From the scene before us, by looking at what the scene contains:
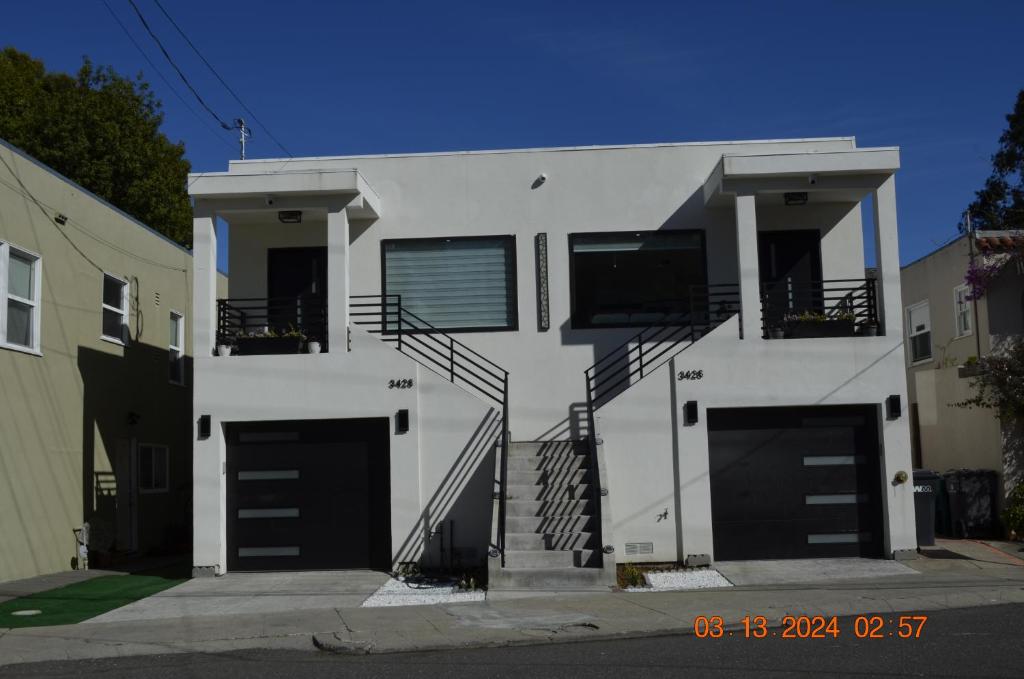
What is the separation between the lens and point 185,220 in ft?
102

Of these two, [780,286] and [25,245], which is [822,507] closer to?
[780,286]

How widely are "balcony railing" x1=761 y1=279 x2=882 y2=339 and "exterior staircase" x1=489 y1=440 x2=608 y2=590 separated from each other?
11.5 ft

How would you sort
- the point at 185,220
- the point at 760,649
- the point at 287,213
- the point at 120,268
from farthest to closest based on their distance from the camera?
the point at 185,220
the point at 120,268
the point at 287,213
the point at 760,649

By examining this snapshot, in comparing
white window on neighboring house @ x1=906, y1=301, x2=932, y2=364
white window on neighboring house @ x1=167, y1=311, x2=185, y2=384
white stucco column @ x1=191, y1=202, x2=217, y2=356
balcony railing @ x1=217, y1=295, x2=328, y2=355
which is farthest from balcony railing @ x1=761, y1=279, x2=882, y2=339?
white window on neighboring house @ x1=167, y1=311, x2=185, y2=384

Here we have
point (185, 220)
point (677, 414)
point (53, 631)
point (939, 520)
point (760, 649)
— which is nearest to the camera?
point (760, 649)

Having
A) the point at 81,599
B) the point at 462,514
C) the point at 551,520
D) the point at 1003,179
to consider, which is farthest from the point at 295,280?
the point at 1003,179

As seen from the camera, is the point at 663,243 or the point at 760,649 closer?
the point at 760,649

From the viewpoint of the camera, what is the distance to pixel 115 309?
18.7m

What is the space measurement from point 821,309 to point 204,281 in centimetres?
956

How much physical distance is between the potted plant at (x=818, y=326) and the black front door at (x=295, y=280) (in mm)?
7409

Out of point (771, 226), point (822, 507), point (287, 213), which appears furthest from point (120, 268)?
point (822, 507)

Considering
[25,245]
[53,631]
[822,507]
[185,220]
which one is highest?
[185,220]

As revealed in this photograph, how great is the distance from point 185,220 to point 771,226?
20132 millimetres
